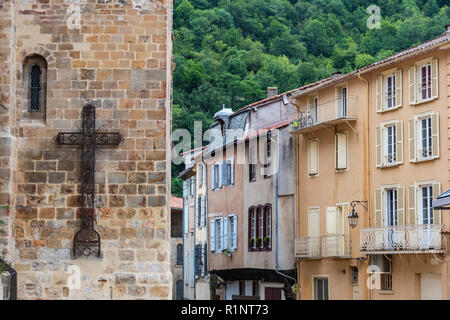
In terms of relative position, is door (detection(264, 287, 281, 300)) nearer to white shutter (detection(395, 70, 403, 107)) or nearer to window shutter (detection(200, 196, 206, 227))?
window shutter (detection(200, 196, 206, 227))

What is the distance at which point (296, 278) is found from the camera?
3931cm

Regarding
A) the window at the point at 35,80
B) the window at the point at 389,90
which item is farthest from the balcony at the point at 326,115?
the window at the point at 35,80

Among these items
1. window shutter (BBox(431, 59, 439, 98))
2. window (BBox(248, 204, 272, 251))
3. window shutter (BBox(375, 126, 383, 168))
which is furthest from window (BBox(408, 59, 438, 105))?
window (BBox(248, 204, 272, 251))

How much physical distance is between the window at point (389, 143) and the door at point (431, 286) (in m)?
4.22

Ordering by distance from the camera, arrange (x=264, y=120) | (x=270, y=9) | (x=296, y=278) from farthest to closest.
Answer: (x=270, y=9) → (x=264, y=120) → (x=296, y=278)

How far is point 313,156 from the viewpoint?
3934 centimetres

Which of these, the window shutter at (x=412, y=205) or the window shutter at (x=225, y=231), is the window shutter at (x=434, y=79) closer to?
the window shutter at (x=412, y=205)

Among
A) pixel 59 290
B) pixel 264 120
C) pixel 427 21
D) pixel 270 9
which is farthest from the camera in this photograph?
pixel 270 9

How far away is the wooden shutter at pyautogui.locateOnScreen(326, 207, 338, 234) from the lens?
122 feet

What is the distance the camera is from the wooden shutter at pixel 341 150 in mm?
37109

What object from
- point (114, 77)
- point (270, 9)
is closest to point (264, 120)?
point (114, 77)

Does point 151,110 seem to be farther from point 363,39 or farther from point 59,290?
point 363,39

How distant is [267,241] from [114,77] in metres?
23.6

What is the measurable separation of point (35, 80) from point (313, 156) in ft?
74.8
